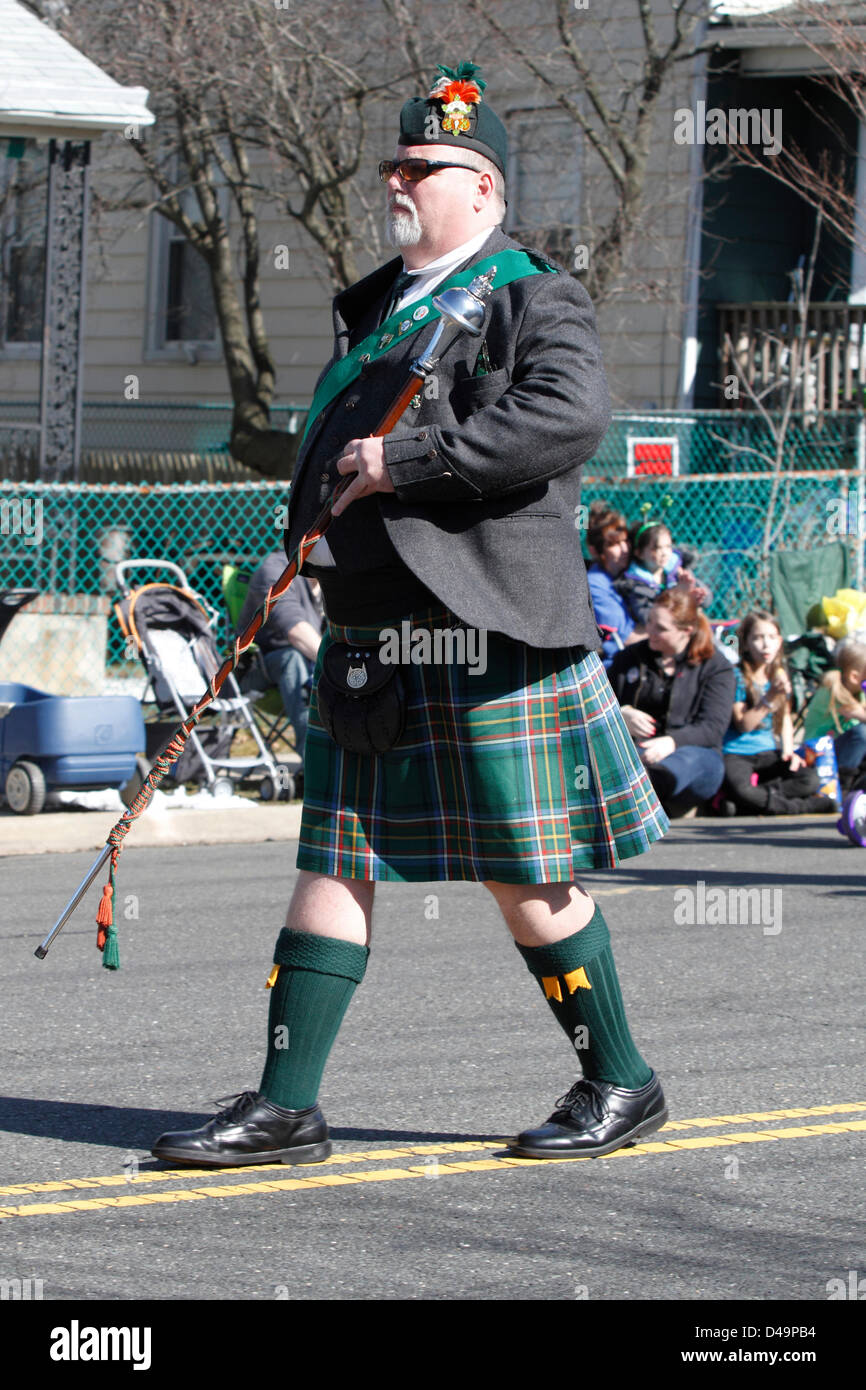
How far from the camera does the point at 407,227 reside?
4.19 metres

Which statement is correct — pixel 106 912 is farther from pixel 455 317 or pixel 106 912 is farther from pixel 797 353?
pixel 797 353

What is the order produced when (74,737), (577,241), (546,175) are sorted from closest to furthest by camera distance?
(74,737) < (577,241) < (546,175)

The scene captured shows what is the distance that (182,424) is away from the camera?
21.6 m

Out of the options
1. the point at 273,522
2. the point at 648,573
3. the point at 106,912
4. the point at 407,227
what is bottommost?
the point at 106,912

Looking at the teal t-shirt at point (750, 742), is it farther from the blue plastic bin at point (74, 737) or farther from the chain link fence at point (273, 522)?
the blue plastic bin at point (74, 737)

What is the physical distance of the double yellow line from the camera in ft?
13.5

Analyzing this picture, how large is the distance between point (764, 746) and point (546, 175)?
8998mm

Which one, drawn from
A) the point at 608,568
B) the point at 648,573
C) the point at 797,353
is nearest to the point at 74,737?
the point at 608,568

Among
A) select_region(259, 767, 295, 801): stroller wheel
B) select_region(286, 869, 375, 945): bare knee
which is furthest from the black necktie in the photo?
select_region(259, 767, 295, 801): stroller wheel

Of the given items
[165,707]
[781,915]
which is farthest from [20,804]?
[781,915]

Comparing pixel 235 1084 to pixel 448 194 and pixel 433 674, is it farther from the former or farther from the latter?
pixel 448 194

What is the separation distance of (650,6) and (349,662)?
48.9ft

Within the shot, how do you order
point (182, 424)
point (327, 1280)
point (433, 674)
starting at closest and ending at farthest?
1. point (327, 1280)
2. point (433, 674)
3. point (182, 424)

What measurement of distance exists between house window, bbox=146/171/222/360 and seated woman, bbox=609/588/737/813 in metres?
11.7
